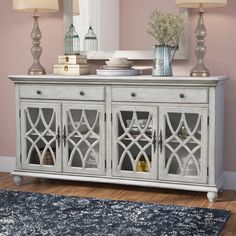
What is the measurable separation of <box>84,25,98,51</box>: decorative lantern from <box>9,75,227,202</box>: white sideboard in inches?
17.6

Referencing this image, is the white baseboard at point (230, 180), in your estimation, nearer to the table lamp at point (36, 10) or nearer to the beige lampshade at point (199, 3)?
the beige lampshade at point (199, 3)

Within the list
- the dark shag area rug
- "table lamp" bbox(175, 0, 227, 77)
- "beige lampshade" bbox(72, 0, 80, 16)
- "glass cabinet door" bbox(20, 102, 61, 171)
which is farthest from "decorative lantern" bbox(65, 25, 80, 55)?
the dark shag area rug

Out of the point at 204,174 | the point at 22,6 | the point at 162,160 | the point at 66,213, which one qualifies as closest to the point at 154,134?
the point at 162,160

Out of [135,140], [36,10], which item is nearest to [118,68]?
[135,140]

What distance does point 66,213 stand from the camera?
3.11 m

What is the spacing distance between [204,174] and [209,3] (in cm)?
109

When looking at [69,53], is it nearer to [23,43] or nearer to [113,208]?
[23,43]

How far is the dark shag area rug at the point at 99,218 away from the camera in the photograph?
2793 millimetres
